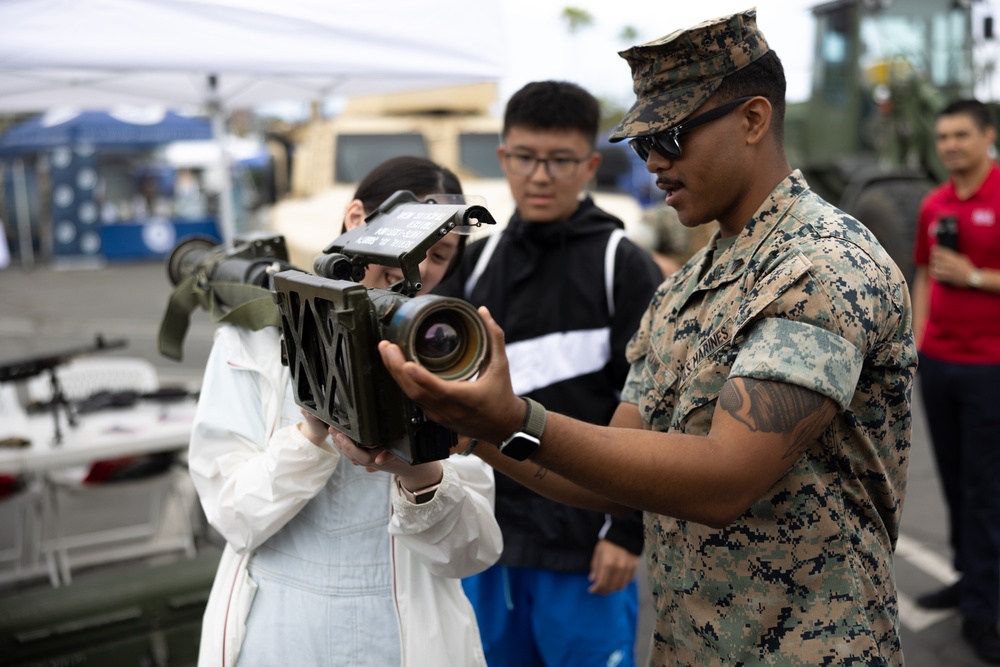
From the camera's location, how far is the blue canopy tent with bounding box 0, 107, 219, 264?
49.7ft

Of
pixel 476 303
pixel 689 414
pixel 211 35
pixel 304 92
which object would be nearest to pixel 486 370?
pixel 689 414

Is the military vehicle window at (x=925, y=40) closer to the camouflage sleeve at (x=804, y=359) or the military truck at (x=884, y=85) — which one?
the military truck at (x=884, y=85)

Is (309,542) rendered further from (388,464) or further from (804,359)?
(804,359)

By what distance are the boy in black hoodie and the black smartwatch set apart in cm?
122

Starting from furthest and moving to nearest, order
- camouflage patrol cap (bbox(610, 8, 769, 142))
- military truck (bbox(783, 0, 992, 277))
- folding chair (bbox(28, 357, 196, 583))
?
military truck (bbox(783, 0, 992, 277)) < folding chair (bbox(28, 357, 196, 583)) < camouflage patrol cap (bbox(610, 8, 769, 142))

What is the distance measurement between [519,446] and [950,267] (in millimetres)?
3294

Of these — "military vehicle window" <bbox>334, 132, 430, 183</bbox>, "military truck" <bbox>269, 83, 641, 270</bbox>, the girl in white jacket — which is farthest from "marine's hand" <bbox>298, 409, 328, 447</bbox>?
"military vehicle window" <bbox>334, 132, 430, 183</bbox>

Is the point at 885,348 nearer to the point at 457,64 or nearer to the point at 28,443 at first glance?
the point at 457,64

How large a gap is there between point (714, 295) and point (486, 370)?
2.00 feet

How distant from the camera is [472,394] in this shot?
1168mm

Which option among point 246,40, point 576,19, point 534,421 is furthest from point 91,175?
point 576,19

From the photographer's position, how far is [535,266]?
2.66 meters

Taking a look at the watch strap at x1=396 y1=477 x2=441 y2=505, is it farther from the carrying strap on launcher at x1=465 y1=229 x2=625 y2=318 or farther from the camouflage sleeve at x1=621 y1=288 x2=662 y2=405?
the carrying strap on launcher at x1=465 y1=229 x2=625 y2=318

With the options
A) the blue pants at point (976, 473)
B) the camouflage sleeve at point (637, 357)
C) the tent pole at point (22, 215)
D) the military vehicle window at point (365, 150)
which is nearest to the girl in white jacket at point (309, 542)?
the camouflage sleeve at point (637, 357)
